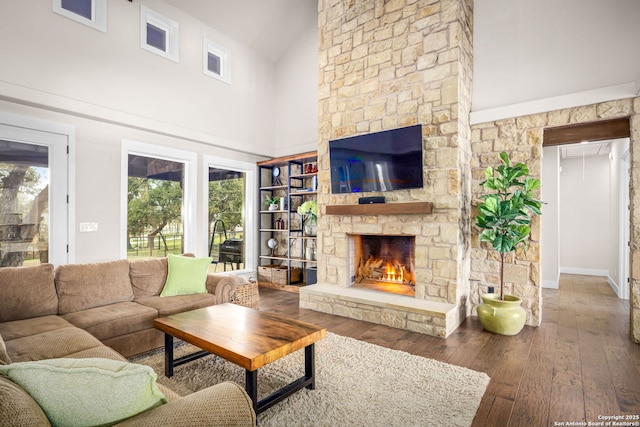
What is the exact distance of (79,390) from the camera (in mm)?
1006

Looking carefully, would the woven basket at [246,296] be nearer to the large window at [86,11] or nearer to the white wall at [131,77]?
the white wall at [131,77]

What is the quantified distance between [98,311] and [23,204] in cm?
182

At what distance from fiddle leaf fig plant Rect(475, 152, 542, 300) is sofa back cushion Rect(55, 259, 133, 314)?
3.77 meters

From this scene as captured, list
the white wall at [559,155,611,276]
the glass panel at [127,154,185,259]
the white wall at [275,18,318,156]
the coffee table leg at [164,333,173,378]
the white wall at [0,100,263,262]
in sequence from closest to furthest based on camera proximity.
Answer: the coffee table leg at [164,333,173,378] < the white wall at [0,100,263,262] < the glass panel at [127,154,185,259] < the white wall at [275,18,318,156] < the white wall at [559,155,611,276]

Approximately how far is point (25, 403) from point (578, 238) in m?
8.77

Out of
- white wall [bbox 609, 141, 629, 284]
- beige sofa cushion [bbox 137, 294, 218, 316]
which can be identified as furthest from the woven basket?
Answer: white wall [bbox 609, 141, 629, 284]

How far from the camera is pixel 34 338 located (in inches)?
91.6

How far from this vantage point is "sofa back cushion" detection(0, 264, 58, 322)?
274 centimetres

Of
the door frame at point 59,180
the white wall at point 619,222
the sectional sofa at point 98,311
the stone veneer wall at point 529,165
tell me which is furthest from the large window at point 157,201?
the white wall at point 619,222

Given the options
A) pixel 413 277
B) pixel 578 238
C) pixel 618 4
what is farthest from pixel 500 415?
pixel 578 238

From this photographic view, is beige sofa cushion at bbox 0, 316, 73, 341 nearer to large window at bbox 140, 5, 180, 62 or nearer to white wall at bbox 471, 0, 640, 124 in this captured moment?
large window at bbox 140, 5, 180, 62

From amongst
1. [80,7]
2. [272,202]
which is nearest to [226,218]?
[272,202]

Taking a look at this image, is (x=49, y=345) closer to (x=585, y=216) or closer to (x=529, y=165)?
(x=529, y=165)

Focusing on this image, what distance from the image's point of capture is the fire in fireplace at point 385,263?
172 inches
